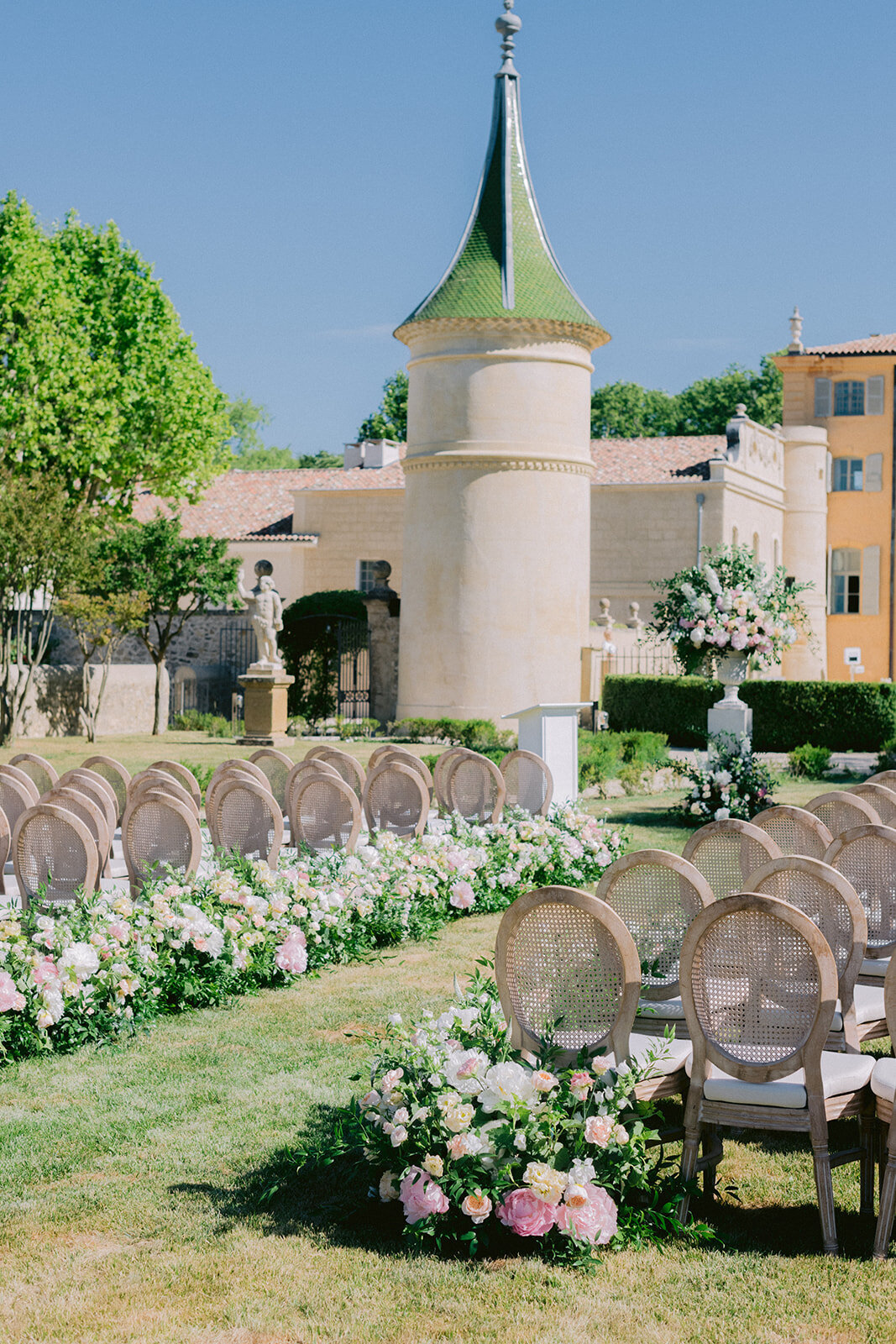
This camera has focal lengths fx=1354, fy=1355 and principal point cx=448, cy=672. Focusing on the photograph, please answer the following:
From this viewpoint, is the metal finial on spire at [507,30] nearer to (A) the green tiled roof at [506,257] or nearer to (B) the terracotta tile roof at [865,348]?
(A) the green tiled roof at [506,257]

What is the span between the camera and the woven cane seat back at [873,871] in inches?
248

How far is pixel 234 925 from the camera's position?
7.56 metres

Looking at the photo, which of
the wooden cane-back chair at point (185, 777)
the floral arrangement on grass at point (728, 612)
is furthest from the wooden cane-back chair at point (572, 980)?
the floral arrangement on grass at point (728, 612)

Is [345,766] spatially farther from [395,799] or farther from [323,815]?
[323,815]

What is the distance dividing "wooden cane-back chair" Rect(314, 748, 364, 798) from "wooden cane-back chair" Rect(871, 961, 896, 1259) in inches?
A: 282

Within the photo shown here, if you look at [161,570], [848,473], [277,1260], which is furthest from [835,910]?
[848,473]

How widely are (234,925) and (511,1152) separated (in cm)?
343

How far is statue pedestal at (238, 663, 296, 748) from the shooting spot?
2286cm

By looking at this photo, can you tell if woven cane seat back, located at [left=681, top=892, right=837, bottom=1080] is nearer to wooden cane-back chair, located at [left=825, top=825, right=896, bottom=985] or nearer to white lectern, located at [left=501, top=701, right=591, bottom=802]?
wooden cane-back chair, located at [left=825, top=825, right=896, bottom=985]

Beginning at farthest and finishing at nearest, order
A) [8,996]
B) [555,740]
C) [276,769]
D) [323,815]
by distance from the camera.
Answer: [555,740]
[276,769]
[323,815]
[8,996]

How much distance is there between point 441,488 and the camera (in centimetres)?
2547

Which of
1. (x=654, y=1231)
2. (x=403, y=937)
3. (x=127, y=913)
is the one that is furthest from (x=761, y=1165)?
(x=403, y=937)

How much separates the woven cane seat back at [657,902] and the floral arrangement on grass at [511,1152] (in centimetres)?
85

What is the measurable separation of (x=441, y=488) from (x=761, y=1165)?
2102 centimetres
